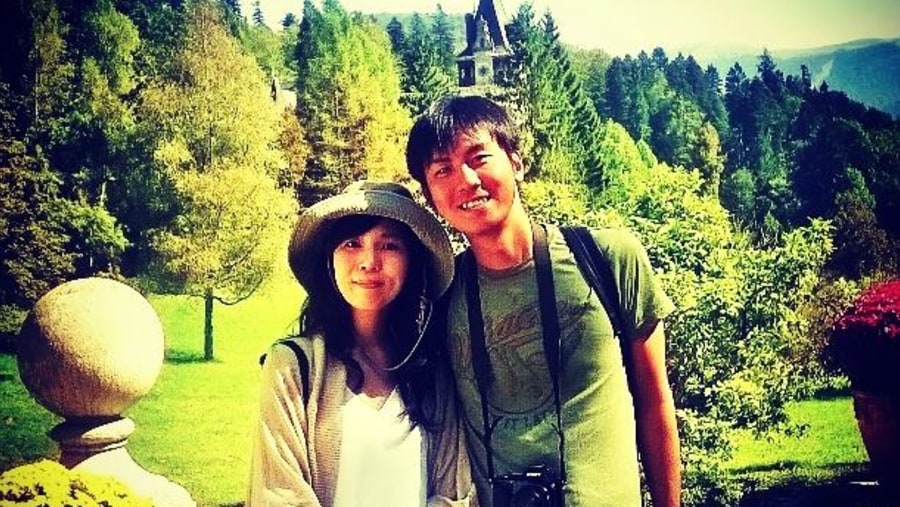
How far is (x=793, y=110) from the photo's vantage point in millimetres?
4766

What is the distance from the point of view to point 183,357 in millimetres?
4102

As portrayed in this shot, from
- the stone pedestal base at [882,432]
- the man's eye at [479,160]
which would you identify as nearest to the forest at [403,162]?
the stone pedestal base at [882,432]

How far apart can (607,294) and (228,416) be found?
2.18 metres

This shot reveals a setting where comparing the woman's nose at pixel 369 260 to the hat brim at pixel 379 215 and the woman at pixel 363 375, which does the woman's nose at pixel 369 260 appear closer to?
the woman at pixel 363 375

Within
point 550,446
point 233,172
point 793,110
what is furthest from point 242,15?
point 793,110

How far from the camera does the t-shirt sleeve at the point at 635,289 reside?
2891 mm

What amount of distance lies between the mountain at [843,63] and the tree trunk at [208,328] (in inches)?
112

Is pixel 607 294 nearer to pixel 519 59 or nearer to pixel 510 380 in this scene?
pixel 510 380

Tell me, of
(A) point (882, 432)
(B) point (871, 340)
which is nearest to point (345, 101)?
(B) point (871, 340)

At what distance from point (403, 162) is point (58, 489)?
2.14 metres

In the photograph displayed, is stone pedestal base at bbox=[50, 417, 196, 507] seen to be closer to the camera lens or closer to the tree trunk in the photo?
the tree trunk

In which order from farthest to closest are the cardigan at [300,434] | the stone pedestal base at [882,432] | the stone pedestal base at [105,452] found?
the stone pedestal base at [882,432]
the stone pedestal base at [105,452]
the cardigan at [300,434]

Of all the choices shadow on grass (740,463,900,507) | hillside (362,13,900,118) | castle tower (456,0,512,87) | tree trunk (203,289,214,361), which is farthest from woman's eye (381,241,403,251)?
shadow on grass (740,463,900,507)

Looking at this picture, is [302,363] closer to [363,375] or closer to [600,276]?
[363,375]
